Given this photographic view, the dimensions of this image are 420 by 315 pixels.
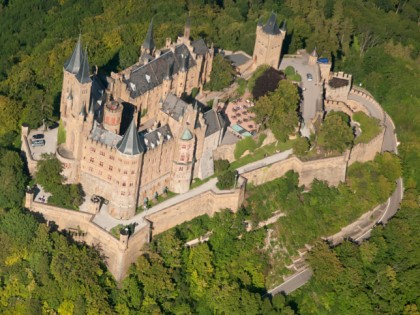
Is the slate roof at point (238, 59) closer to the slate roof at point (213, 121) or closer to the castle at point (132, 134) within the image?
the castle at point (132, 134)

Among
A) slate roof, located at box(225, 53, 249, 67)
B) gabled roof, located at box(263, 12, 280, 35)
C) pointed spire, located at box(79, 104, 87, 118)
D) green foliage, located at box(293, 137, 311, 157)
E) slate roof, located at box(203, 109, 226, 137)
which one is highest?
gabled roof, located at box(263, 12, 280, 35)

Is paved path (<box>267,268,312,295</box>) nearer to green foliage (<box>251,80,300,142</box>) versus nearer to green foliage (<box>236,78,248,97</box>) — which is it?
green foliage (<box>251,80,300,142</box>)

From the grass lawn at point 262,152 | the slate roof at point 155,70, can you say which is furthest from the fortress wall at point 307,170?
the slate roof at point 155,70

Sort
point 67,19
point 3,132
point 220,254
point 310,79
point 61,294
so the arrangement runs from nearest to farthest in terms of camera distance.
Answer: point 61,294 → point 220,254 → point 3,132 → point 310,79 → point 67,19

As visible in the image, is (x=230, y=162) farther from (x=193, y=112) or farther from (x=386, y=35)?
(x=386, y=35)

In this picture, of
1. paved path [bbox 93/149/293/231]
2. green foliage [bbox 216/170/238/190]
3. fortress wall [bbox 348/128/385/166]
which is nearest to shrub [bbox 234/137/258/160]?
paved path [bbox 93/149/293/231]

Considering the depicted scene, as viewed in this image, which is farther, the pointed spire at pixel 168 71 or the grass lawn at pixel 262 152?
the grass lawn at pixel 262 152

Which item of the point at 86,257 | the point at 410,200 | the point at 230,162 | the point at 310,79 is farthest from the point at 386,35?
the point at 86,257
